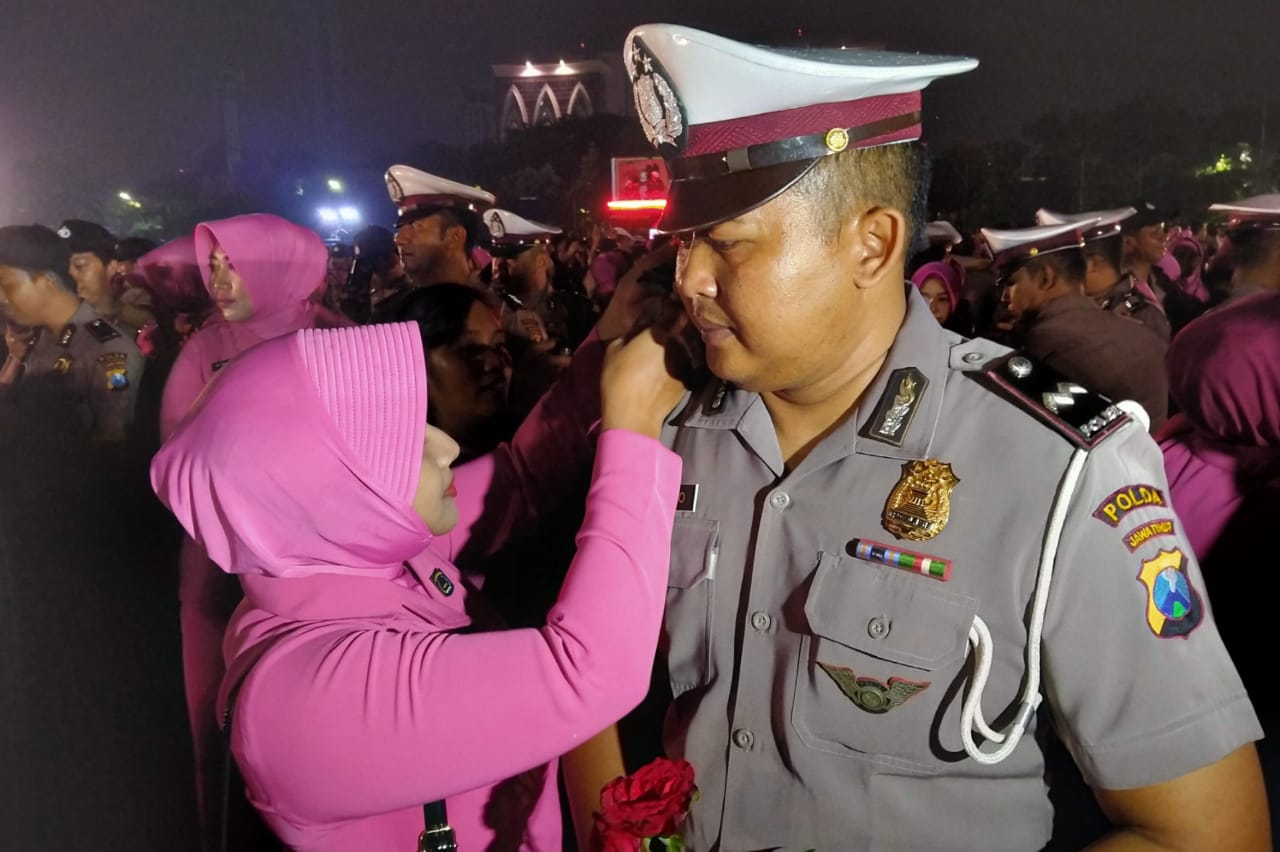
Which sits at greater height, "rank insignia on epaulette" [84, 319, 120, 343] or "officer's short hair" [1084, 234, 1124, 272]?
"officer's short hair" [1084, 234, 1124, 272]

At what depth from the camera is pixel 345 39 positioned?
1470 mm

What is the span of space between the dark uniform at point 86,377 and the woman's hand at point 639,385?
1.26 metres

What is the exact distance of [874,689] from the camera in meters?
1.01

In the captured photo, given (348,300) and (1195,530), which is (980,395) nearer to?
(1195,530)

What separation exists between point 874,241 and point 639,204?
525 millimetres

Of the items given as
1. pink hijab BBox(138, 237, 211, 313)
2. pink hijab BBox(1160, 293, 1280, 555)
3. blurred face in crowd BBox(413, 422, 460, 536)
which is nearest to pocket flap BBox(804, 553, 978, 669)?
blurred face in crowd BBox(413, 422, 460, 536)

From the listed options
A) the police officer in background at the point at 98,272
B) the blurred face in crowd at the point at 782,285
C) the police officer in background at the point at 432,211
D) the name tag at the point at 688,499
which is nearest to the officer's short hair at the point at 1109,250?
the blurred face in crowd at the point at 782,285

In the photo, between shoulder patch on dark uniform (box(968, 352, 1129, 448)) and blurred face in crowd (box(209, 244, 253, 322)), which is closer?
shoulder patch on dark uniform (box(968, 352, 1129, 448))

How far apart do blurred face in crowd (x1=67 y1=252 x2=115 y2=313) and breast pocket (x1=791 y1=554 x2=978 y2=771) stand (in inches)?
63.0

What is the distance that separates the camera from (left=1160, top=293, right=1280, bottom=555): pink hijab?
1272 millimetres

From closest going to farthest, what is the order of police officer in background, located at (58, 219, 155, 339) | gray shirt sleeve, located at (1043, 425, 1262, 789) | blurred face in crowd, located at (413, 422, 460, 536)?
gray shirt sleeve, located at (1043, 425, 1262, 789) → blurred face in crowd, located at (413, 422, 460, 536) → police officer in background, located at (58, 219, 155, 339)

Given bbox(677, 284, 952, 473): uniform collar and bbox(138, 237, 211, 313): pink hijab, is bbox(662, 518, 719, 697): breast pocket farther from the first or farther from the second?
bbox(138, 237, 211, 313): pink hijab

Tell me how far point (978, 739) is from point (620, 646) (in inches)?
18.3

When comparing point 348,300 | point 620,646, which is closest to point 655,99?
point 620,646
